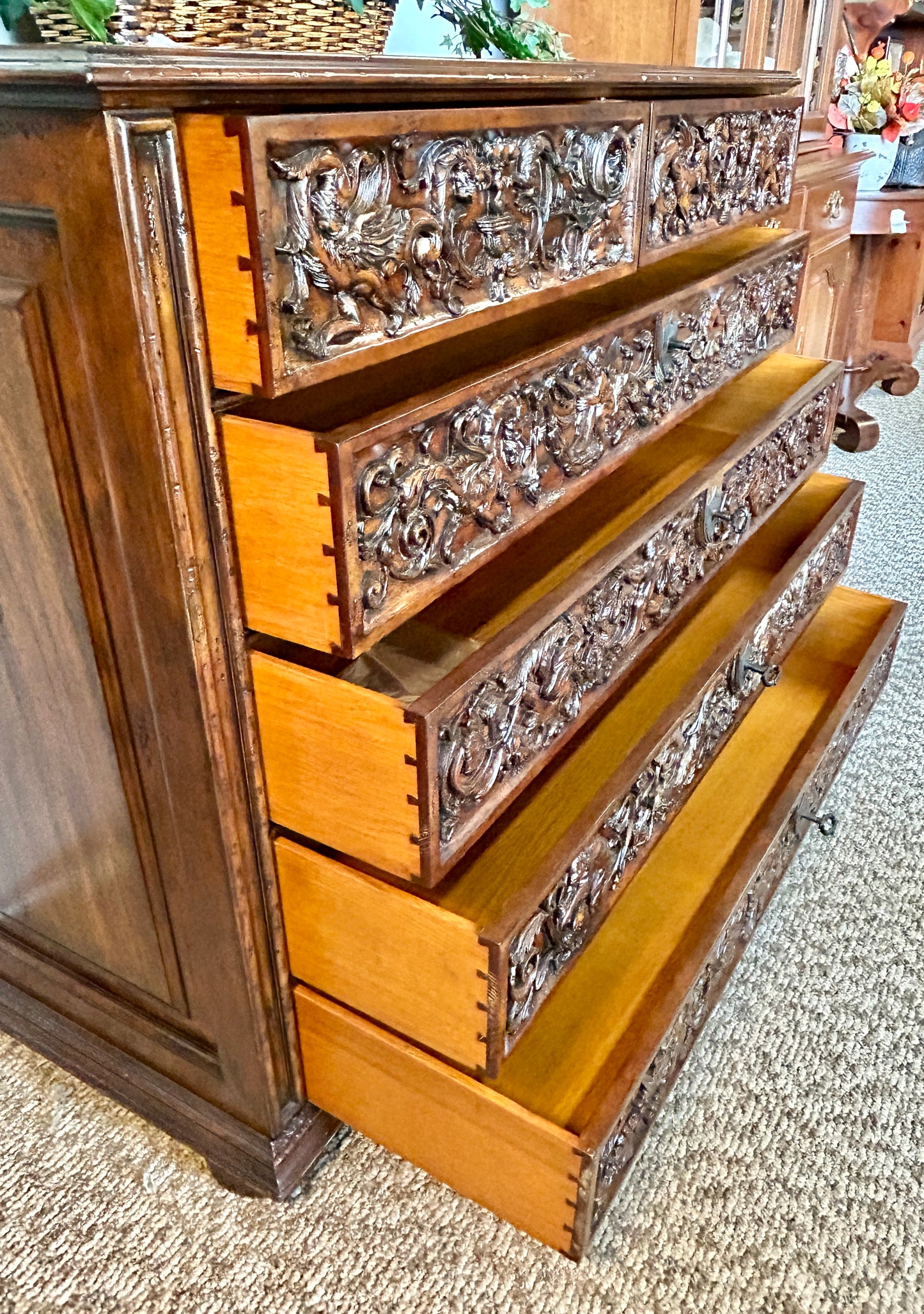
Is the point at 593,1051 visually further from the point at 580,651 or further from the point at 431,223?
the point at 431,223

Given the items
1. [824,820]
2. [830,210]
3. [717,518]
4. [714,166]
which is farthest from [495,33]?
[830,210]

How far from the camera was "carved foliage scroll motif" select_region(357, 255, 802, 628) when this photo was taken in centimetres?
58

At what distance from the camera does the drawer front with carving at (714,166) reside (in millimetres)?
808

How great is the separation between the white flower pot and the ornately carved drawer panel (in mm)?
1916

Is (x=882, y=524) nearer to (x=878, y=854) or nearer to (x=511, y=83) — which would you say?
(x=878, y=854)

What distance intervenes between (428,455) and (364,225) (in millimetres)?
133

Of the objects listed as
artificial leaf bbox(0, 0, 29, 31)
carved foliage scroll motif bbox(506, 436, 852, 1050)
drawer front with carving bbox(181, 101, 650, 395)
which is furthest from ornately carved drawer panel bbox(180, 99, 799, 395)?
carved foliage scroll motif bbox(506, 436, 852, 1050)

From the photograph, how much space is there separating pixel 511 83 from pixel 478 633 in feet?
1.14

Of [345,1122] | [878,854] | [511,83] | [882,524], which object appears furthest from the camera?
[882,524]

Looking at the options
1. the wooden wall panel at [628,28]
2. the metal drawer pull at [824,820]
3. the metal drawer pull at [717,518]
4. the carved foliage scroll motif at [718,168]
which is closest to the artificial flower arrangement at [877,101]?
the wooden wall panel at [628,28]

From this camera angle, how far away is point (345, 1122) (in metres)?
0.84

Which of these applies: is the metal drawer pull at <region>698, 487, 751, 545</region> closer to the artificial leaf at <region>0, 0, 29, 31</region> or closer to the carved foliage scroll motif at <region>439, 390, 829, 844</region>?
the carved foliage scroll motif at <region>439, 390, 829, 844</region>

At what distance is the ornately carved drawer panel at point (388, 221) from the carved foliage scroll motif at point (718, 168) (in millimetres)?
66

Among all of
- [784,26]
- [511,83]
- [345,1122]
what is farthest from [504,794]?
[784,26]
